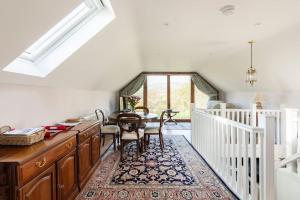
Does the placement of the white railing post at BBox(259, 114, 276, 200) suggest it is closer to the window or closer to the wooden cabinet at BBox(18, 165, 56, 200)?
the wooden cabinet at BBox(18, 165, 56, 200)

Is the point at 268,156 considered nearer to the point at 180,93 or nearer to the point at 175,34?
the point at 175,34

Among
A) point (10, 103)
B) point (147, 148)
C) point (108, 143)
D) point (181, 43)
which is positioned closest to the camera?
point (10, 103)

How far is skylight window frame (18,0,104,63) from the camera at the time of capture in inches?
91.2

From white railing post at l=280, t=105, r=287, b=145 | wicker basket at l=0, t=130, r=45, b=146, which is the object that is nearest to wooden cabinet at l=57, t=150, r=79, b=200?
wicker basket at l=0, t=130, r=45, b=146

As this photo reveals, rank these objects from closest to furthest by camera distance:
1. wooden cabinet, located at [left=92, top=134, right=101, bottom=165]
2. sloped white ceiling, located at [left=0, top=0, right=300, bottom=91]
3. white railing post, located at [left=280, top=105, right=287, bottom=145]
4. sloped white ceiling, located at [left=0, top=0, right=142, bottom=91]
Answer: sloped white ceiling, located at [left=0, top=0, right=142, bottom=91] < sloped white ceiling, located at [left=0, top=0, right=300, bottom=91] < wooden cabinet, located at [left=92, top=134, right=101, bottom=165] < white railing post, located at [left=280, top=105, right=287, bottom=145]

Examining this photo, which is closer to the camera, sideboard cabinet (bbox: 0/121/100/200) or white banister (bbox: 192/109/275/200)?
sideboard cabinet (bbox: 0/121/100/200)

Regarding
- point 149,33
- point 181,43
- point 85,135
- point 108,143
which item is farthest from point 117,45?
point 108,143

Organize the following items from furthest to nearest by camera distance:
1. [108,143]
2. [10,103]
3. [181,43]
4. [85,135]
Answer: [108,143]
[181,43]
[85,135]
[10,103]

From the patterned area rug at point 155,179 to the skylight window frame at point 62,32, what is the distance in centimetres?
175

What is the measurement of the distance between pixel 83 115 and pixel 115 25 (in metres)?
2.38

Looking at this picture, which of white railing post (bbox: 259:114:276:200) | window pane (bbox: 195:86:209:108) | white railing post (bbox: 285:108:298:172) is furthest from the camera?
Result: window pane (bbox: 195:86:209:108)

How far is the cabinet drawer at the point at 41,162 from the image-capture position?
1.35m

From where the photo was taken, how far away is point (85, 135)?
2633 mm

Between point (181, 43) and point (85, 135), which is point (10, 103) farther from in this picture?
point (181, 43)
